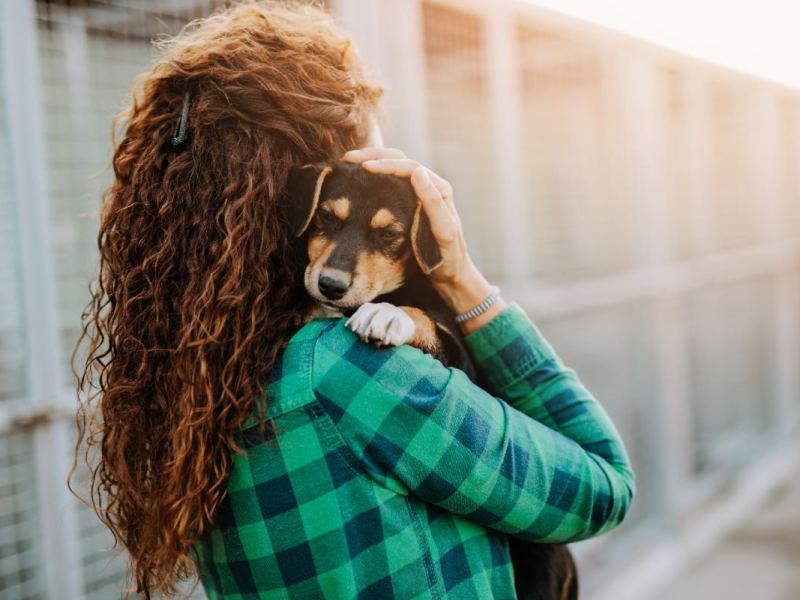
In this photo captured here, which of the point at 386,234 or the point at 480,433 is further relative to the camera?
the point at 386,234

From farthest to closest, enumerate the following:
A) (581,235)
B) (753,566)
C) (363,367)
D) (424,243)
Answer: (753,566), (581,235), (424,243), (363,367)

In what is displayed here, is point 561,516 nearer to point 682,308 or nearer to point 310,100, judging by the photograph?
point 310,100

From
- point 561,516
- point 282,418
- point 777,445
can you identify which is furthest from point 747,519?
point 282,418

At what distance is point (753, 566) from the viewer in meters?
4.54

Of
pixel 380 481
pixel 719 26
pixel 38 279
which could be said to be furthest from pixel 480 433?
pixel 719 26

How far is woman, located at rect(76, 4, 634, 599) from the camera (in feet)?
3.69

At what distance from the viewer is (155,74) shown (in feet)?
4.14

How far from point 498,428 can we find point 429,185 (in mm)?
388

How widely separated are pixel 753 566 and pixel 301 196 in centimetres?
424

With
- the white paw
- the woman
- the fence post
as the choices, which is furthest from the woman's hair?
the fence post

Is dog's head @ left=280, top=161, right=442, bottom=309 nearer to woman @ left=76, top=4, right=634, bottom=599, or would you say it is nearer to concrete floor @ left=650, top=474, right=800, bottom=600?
woman @ left=76, top=4, right=634, bottom=599

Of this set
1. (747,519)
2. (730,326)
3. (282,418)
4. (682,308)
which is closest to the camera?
(282,418)

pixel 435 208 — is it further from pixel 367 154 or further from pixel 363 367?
pixel 363 367

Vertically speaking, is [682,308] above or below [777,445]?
above
